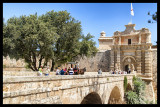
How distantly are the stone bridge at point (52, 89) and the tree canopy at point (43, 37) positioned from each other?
672 cm

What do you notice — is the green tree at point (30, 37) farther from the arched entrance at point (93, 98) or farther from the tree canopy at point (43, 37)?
the arched entrance at point (93, 98)

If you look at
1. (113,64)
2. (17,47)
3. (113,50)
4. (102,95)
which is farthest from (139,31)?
(17,47)

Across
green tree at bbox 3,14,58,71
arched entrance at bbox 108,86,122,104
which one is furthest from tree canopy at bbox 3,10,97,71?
arched entrance at bbox 108,86,122,104

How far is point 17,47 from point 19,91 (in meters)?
10.3

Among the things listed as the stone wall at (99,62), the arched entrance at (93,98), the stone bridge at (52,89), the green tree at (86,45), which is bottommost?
the arched entrance at (93,98)

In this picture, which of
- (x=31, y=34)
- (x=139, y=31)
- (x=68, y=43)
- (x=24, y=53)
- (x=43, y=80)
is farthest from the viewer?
(x=139, y=31)

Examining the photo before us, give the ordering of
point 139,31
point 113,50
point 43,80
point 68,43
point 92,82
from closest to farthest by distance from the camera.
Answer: point 43,80
point 92,82
point 68,43
point 139,31
point 113,50

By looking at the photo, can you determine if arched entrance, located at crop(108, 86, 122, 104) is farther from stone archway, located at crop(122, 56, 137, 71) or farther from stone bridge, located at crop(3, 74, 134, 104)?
stone archway, located at crop(122, 56, 137, 71)

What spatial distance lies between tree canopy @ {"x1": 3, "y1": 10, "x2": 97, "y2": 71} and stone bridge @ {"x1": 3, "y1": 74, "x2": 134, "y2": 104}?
6.72 metres

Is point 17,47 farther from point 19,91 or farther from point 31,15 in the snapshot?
point 19,91

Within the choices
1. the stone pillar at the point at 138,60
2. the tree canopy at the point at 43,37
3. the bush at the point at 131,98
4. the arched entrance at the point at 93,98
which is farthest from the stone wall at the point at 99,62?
the arched entrance at the point at 93,98

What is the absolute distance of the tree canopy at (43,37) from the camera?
43.8 ft

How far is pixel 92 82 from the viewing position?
1022 cm

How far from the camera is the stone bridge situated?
530 centimetres
